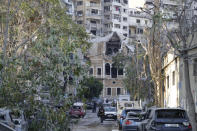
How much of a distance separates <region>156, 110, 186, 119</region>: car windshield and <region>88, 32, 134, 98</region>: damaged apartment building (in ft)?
221

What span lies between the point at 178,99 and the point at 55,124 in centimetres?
1779

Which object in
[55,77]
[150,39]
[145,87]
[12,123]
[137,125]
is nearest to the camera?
[12,123]

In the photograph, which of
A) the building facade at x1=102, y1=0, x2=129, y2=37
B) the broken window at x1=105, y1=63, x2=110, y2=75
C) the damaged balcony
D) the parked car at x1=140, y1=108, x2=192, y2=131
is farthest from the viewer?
the building facade at x1=102, y1=0, x2=129, y2=37

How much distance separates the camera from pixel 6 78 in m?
15.6

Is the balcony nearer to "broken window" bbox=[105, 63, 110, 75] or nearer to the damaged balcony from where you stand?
the damaged balcony

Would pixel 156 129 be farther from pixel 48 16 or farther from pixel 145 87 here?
pixel 145 87

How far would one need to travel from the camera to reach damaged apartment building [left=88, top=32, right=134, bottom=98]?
283 feet

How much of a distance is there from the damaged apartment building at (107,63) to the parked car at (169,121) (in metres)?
67.4

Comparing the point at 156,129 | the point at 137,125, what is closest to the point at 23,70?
the point at 156,129

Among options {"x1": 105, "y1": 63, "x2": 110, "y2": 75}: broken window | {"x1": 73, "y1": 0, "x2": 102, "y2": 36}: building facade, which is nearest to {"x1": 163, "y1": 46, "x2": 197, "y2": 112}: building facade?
{"x1": 105, "y1": 63, "x2": 110, "y2": 75}: broken window

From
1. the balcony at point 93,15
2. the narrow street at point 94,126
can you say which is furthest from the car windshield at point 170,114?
the balcony at point 93,15

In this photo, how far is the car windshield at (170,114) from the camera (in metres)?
17.7

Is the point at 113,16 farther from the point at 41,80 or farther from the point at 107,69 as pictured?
the point at 41,80

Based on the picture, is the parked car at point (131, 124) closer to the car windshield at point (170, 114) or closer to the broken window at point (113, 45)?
the car windshield at point (170, 114)
